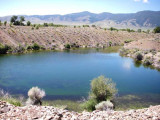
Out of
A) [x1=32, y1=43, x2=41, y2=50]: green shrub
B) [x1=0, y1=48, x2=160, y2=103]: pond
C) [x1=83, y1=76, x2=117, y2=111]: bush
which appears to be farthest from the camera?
[x1=32, y1=43, x2=41, y2=50]: green shrub

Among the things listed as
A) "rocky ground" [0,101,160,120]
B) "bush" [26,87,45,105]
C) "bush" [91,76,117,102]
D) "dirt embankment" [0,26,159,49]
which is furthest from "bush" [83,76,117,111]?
"dirt embankment" [0,26,159,49]

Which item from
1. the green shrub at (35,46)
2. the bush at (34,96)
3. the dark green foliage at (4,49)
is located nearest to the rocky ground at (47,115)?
the bush at (34,96)

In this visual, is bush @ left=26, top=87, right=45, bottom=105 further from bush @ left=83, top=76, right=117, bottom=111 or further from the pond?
bush @ left=83, top=76, right=117, bottom=111

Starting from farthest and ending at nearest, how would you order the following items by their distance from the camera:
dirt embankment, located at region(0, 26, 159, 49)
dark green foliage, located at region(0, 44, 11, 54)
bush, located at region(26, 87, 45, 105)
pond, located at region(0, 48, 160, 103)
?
dirt embankment, located at region(0, 26, 159, 49), dark green foliage, located at region(0, 44, 11, 54), pond, located at region(0, 48, 160, 103), bush, located at region(26, 87, 45, 105)

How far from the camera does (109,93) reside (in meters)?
16.6

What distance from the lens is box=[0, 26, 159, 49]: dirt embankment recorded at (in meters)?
55.7

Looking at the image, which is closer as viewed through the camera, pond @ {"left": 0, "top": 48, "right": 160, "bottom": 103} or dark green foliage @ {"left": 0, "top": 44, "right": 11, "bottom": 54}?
pond @ {"left": 0, "top": 48, "right": 160, "bottom": 103}

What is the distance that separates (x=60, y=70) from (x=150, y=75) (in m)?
16.0

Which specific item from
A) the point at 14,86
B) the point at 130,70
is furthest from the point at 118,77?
the point at 14,86

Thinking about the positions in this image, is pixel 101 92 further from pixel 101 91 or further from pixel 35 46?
pixel 35 46

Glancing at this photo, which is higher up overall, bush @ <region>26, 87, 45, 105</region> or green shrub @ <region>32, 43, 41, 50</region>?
green shrub @ <region>32, 43, 41, 50</region>

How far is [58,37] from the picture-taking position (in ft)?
210

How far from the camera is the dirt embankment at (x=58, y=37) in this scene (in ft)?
183

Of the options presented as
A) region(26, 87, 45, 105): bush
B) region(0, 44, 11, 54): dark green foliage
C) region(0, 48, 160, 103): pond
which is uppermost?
region(0, 44, 11, 54): dark green foliage
